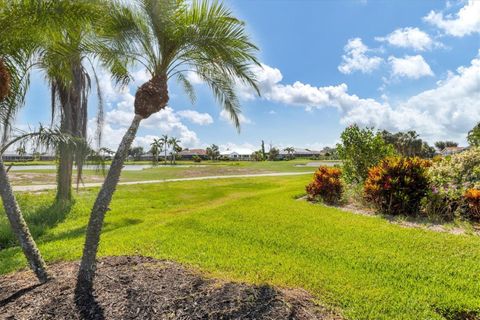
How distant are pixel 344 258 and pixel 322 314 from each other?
211 centimetres

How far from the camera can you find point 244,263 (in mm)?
5391

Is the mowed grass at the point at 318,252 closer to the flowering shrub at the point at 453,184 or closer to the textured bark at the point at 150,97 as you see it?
the flowering shrub at the point at 453,184

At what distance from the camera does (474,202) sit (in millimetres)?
7938

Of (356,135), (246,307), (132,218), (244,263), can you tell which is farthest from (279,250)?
(356,135)

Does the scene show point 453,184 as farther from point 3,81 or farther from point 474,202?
point 3,81

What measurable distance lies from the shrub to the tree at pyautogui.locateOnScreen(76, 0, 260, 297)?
20.3 ft

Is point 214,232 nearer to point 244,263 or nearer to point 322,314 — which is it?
point 244,263

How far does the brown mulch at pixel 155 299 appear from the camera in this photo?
11.8 feet

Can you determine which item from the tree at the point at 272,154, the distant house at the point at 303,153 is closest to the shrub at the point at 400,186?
the tree at the point at 272,154

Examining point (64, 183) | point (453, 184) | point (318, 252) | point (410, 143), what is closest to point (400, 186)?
point (453, 184)

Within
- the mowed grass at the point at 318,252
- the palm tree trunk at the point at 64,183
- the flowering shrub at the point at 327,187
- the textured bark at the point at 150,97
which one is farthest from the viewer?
the palm tree trunk at the point at 64,183

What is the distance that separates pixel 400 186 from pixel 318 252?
4.52 m

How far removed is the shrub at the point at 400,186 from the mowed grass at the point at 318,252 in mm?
926

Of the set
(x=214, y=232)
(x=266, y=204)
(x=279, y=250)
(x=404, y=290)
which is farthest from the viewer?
(x=266, y=204)
